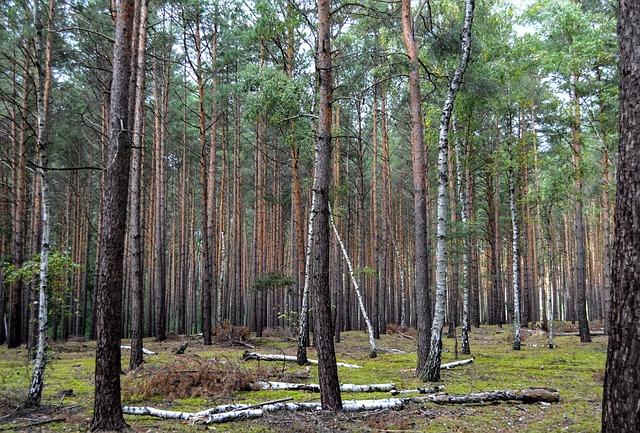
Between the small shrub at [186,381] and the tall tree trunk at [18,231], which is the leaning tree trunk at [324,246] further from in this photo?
the tall tree trunk at [18,231]

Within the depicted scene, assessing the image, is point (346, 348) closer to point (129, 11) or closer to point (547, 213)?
point (547, 213)

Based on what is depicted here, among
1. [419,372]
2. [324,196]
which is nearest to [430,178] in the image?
[419,372]

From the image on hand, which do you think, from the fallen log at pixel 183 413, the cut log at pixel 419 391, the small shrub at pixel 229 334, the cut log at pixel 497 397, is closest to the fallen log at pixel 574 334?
the small shrub at pixel 229 334

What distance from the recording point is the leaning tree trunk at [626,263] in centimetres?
309

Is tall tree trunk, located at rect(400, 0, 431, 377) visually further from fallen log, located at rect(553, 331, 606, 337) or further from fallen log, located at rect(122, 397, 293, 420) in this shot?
fallen log, located at rect(553, 331, 606, 337)

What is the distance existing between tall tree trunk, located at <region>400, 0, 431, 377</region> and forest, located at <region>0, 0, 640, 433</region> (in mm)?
56

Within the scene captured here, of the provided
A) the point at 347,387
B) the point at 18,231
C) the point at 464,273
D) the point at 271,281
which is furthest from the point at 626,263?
the point at 18,231

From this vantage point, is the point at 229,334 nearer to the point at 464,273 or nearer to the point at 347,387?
the point at 464,273

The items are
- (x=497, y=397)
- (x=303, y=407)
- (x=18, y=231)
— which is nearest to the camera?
(x=303, y=407)

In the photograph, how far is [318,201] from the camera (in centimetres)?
688

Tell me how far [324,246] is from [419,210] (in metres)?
4.16

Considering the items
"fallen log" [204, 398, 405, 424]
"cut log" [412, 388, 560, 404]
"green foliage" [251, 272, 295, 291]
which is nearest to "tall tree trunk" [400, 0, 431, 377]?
"cut log" [412, 388, 560, 404]

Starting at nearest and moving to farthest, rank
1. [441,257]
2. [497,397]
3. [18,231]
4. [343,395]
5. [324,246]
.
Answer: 1. [324,246]
2. [497,397]
3. [343,395]
4. [441,257]
5. [18,231]

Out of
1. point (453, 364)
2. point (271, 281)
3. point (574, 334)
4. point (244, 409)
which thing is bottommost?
point (574, 334)
